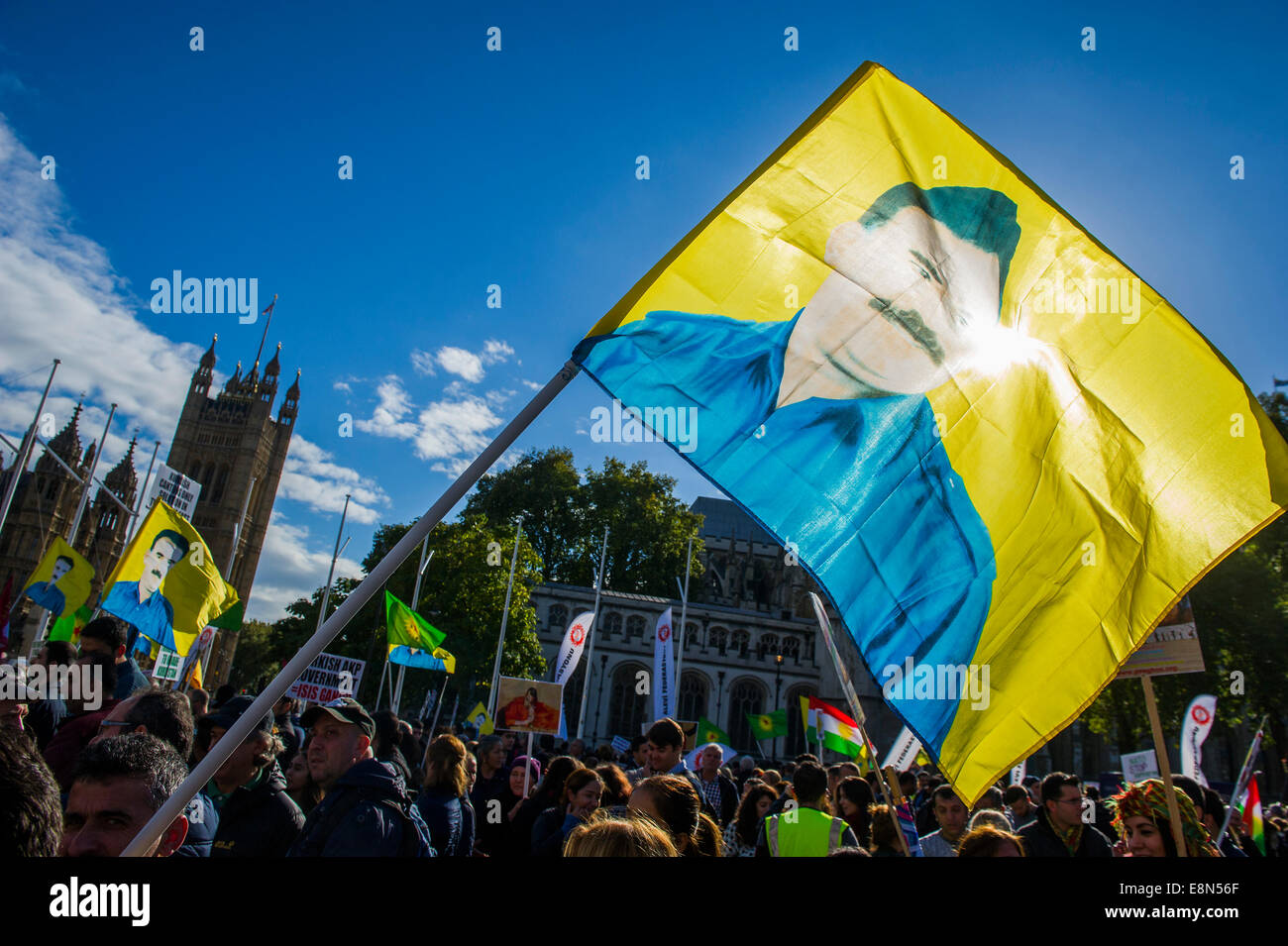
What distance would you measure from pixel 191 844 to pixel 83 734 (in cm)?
210

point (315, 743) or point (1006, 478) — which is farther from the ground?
point (1006, 478)

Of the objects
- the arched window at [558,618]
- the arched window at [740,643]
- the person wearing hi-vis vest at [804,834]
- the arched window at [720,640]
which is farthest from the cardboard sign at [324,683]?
the arched window at [740,643]

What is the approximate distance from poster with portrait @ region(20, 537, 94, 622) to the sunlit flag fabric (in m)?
14.4

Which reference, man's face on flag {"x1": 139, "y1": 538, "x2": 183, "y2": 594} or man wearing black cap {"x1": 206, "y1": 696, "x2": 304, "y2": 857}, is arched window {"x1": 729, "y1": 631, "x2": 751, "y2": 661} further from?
man wearing black cap {"x1": 206, "y1": 696, "x2": 304, "y2": 857}

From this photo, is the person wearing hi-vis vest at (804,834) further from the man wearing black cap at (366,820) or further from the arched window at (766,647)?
the arched window at (766,647)

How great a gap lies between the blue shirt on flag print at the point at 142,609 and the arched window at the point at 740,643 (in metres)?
43.9

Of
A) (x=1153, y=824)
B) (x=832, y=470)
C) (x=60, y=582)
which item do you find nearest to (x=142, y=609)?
(x=60, y=582)

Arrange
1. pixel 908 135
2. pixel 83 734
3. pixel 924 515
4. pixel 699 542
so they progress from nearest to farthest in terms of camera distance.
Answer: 1. pixel 924 515
2. pixel 908 135
3. pixel 83 734
4. pixel 699 542

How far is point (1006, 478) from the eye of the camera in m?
3.61

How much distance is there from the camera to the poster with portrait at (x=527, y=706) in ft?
33.3

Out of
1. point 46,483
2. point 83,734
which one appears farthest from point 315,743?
point 46,483

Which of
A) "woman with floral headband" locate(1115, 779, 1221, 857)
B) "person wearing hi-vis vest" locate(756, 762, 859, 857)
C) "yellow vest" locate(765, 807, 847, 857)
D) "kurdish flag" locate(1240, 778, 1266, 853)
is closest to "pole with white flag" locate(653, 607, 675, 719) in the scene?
"kurdish flag" locate(1240, 778, 1266, 853)
